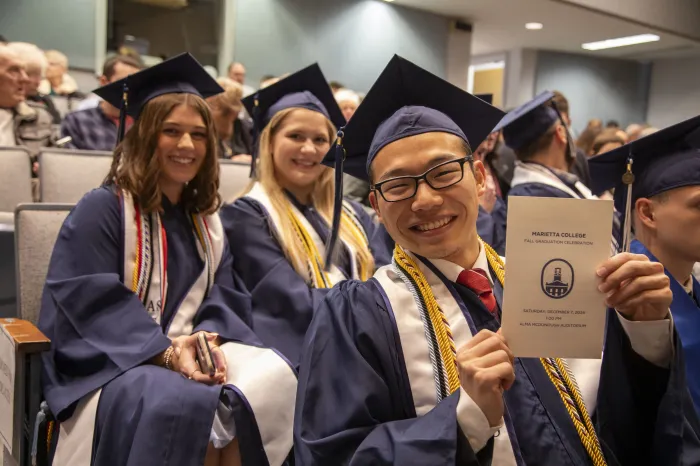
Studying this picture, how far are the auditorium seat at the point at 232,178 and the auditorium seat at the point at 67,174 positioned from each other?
0.60 meters

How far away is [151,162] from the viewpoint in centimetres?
229

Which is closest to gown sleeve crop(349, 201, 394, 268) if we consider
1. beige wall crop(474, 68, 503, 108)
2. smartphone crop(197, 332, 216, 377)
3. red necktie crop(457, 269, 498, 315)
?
smartphone crop(197, 332, 216, 377)

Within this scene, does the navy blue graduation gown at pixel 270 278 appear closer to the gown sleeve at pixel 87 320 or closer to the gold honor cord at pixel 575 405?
the gown sleeve at pixel 87 320

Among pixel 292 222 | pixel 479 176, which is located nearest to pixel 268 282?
pixel 292 222

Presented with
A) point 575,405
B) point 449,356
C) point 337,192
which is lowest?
point 575,405

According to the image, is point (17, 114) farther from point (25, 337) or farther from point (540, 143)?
point (540, 143)

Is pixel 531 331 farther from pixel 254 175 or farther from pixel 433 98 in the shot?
pixel 254 175

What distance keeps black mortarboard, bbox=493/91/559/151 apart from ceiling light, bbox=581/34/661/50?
9.75m

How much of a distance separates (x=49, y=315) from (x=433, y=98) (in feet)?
4.67

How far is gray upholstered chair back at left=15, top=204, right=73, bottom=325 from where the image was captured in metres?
2.17

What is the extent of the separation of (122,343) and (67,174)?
1.21 meters

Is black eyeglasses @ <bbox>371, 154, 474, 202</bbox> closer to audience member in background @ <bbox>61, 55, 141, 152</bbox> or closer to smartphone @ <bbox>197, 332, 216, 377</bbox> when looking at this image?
smartphone @ <bbox>197, 332, 216, 377</bbox>

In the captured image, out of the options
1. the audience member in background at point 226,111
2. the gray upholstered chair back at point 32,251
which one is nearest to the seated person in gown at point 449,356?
the gray upholstered chair back at point 32,251

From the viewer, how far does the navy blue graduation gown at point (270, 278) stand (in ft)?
7.84
